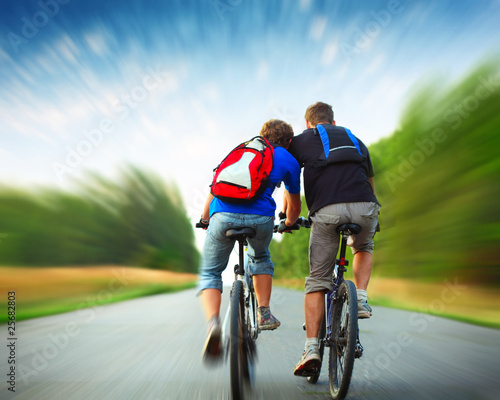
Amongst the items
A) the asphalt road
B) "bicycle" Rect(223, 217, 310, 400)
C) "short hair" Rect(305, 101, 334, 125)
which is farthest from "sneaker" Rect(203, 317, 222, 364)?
"short hair" Rect(305, 101, 334, 125)

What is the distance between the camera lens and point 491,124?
13.4 metres

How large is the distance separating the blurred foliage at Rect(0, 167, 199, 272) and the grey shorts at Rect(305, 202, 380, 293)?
1218 cm

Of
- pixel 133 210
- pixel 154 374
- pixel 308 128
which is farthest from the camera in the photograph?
pixel 133 210

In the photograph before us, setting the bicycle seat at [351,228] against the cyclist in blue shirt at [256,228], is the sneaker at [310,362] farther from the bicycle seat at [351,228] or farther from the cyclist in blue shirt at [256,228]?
the bicycle seat at [351,228]

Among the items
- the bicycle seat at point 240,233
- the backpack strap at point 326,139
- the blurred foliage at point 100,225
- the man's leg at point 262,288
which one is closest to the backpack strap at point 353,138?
the backpack strap at point 326,139

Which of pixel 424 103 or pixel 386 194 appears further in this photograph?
pixel 386 194

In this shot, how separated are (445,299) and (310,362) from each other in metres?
12.1

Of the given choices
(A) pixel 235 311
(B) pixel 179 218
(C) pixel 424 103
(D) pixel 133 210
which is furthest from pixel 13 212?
(B) pixel 179 218

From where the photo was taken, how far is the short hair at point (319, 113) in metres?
3.94

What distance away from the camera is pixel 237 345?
2957mm

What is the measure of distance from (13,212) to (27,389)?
20342 millimetres

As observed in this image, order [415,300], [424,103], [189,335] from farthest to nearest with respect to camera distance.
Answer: [424,103] → [415,300] → [189,335]

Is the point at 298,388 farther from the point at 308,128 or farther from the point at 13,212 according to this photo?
the point at 13,212

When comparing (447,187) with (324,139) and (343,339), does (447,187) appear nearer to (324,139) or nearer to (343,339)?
(324,139)
